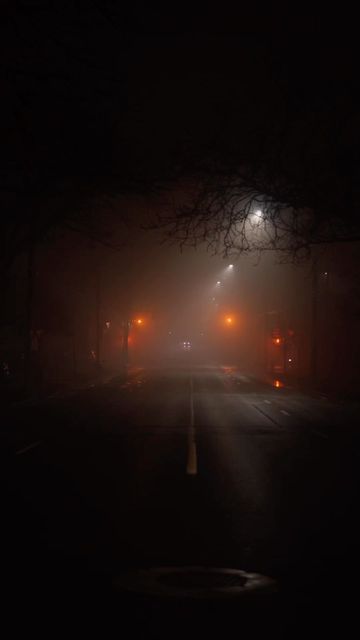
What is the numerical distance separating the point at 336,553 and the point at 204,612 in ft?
7.96

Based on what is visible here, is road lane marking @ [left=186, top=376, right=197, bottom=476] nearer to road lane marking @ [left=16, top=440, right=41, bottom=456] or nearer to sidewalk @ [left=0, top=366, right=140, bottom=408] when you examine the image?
road lane marking @ [left=16, top=440, right=41, bottom=456]

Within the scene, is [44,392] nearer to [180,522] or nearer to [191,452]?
[191,452]

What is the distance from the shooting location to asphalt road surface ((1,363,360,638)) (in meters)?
6.59

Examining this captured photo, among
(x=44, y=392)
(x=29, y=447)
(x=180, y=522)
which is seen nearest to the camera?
(x=180, y=522)

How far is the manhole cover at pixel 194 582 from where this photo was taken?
7070 millimetres

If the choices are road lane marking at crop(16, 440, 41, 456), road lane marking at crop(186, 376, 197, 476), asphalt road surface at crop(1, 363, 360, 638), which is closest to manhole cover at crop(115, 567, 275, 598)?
asphalt road surface at crop(1, 363, 360, 638)

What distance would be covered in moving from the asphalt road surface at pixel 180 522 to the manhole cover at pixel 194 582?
63 mm

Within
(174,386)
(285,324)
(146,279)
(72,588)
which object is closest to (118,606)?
(72,588)

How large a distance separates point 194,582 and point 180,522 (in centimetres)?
273

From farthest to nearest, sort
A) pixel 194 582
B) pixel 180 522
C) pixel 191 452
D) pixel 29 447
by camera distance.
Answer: pixel 29 447
pixel 191 452
pixel 180 522
pixel 194 582

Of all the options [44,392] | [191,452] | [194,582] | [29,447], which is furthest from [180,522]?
[44,392]

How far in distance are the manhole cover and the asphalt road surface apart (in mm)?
63

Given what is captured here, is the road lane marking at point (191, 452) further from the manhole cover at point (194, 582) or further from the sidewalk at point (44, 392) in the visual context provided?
the sidewalk at point (44, 392)

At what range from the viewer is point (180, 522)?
10117 millimetres
